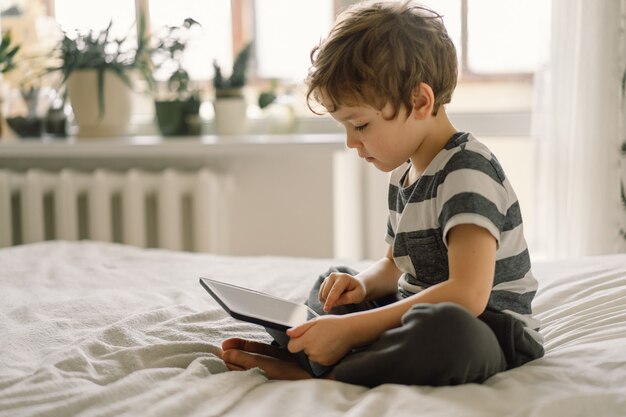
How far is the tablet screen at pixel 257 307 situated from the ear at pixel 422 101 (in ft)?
1.08

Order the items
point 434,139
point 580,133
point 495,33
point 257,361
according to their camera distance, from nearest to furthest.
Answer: point 257,361 → point 434,139 → point 580,133 → point 495,33

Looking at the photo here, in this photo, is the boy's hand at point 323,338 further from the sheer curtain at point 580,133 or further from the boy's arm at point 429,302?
the sheer curtain at point 580,133

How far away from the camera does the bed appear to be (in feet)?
2.90

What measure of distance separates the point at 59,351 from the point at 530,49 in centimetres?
176

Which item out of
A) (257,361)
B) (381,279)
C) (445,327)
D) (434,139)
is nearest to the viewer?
(445,327)

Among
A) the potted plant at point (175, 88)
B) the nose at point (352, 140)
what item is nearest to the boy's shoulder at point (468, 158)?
the nose at point (352, 140)

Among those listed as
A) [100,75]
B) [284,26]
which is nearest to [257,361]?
[100,75]

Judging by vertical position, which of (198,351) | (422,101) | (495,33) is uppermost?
(495,33)

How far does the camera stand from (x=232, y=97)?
94.3 inches

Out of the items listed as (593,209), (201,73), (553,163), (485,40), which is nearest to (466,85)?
(485,40)

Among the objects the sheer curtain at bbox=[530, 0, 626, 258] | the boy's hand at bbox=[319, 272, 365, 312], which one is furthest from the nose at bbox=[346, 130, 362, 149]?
the sheer curtain at bbox=[530, 0, 626, 258]

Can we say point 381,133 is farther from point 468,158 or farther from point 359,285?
point 359,285

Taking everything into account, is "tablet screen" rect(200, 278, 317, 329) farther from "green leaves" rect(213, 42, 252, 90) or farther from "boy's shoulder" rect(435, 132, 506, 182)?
"green leaves" rect(213, 42, 252, 90)

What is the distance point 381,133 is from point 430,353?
1.15 ft
